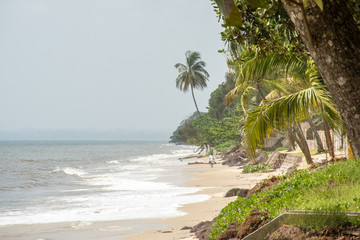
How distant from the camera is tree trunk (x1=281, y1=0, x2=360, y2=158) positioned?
3.53 meters

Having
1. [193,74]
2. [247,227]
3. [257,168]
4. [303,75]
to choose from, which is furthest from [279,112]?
[193,74]

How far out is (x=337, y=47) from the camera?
353 centimetres

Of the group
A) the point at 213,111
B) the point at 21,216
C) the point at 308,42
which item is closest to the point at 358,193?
the point at 308,42

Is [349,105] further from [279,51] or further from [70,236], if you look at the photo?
[70,236]

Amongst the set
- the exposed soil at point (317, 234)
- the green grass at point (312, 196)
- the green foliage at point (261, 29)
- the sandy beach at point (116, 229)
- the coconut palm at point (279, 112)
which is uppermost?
the green foliage at point (261, 29)

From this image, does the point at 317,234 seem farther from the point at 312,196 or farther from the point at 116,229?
the point at 116,229

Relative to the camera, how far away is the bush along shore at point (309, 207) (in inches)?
165

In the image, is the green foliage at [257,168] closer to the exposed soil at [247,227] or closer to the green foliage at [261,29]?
the green foliage at [261,29]

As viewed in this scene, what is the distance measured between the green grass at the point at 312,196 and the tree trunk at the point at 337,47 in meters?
1.34

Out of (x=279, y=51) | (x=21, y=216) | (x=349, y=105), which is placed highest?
(x=279, y=51)

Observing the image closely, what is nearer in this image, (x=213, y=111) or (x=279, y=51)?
(x=279, y=51)

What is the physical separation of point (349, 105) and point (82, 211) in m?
10.3

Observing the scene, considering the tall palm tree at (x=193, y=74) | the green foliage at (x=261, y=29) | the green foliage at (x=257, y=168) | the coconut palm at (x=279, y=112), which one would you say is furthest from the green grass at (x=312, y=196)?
the tall palm tree at (x=193, y=74)

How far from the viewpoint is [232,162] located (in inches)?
1196
